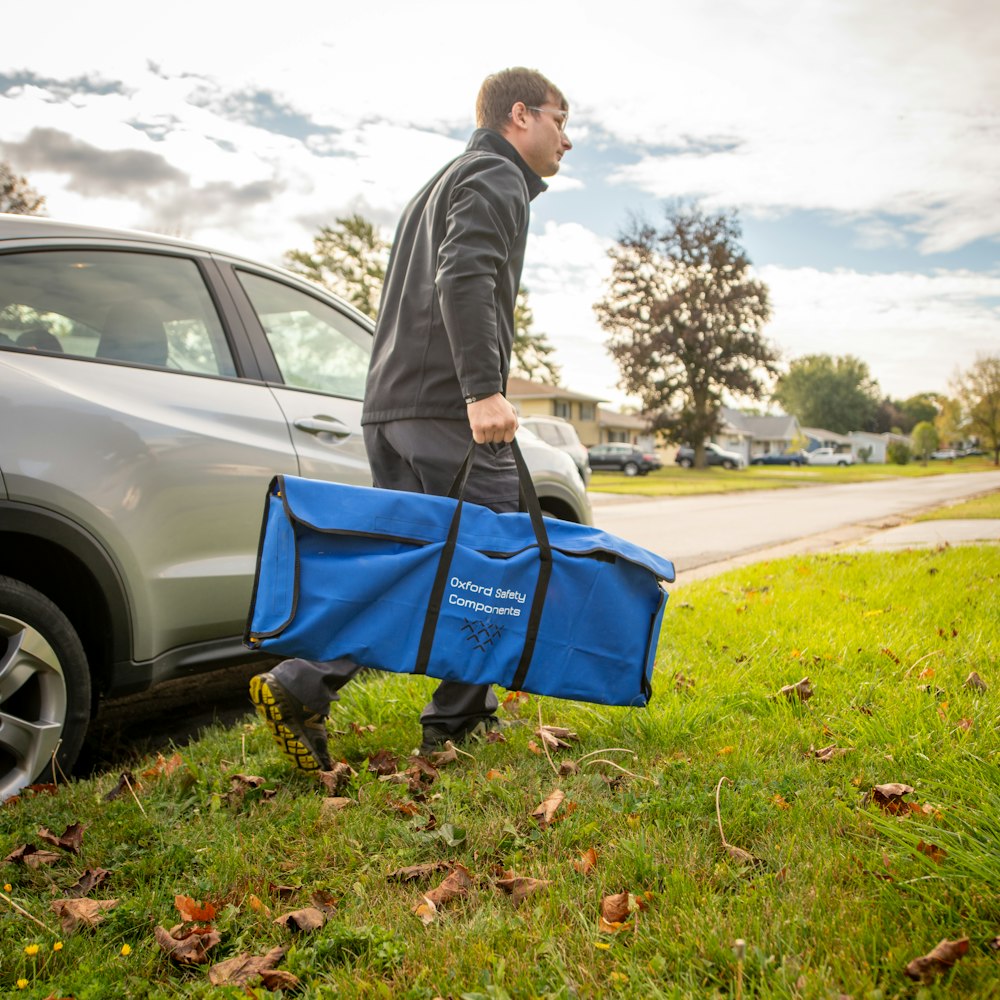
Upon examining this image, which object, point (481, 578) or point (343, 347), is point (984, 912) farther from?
point (343, 347)

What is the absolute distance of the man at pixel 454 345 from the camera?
2.73 meters

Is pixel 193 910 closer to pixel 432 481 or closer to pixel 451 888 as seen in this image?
pixel 451 888

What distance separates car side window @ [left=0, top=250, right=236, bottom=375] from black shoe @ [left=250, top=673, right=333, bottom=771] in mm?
1290

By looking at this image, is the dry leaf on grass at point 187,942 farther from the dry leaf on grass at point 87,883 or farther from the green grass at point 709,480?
the green grass at point 709,480

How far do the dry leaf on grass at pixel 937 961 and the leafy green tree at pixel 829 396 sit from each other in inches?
4952

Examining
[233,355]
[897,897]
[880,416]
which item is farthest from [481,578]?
[880,416]

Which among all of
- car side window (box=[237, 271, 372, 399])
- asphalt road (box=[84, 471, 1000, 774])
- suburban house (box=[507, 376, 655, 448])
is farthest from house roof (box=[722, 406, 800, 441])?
car side window (box=[237, 271, 372, 399])

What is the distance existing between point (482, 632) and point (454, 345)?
2.94 feet

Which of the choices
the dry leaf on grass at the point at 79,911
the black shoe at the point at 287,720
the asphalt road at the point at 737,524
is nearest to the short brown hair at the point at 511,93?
the black shoe at the point at 287,720

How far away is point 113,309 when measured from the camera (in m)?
3.21

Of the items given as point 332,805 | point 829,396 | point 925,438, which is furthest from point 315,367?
point 829,396

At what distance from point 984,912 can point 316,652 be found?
5.81ft

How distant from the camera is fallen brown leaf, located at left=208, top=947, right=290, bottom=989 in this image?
1.77 metres

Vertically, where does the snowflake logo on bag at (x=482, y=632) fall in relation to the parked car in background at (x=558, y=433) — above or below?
below
